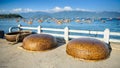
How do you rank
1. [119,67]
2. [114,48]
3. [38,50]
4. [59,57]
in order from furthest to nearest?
[114,48], [38,50], [59,57], [119,67]

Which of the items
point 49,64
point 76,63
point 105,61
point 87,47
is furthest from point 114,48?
point 49,64

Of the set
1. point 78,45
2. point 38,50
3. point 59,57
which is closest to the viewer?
point 78,45

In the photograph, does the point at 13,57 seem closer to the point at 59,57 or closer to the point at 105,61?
the point at 59,57

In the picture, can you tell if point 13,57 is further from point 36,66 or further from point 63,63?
point 63,63

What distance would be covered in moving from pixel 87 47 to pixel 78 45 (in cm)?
41

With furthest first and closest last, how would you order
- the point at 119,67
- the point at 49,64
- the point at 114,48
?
the point at 114,48, the point at 49,64, the point at 119,67

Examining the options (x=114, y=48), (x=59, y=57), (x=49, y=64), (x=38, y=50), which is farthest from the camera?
(x=114, y=48)

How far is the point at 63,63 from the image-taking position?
17.5 ft

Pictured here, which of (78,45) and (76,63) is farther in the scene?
(78,45)

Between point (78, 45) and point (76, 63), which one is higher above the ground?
point (78, 45)

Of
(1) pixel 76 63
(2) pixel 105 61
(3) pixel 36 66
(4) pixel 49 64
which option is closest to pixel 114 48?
(2) pixel 105 61

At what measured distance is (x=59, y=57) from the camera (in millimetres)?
6062

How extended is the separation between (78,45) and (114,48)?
2.81m

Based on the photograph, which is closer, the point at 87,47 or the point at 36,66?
the point at 36,66
